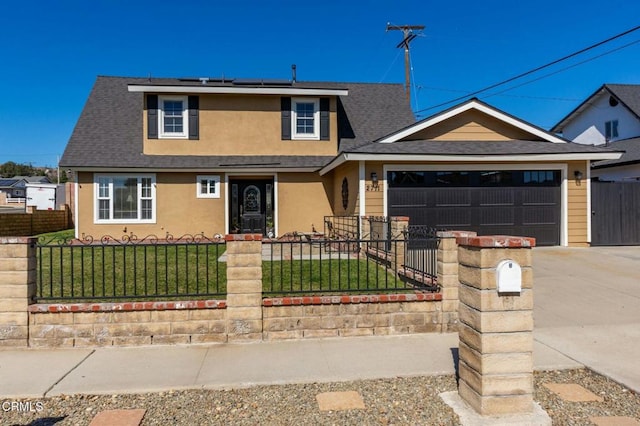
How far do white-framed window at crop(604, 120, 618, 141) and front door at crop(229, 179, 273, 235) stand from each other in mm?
16115

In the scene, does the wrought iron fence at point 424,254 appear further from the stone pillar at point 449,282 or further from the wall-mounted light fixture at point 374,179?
the wall-mounted light fixture at point 374,179

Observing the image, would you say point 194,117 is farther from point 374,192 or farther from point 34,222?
point 34,222

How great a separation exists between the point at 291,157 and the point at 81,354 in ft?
34.1

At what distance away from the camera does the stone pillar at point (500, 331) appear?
3.29 metres

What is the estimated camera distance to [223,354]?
15.4 feet

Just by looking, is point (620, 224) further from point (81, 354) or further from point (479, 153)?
point (81, 354)

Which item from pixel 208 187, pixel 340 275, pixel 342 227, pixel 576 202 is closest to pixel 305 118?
pixel 208 187

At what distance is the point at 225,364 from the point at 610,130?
22.1m

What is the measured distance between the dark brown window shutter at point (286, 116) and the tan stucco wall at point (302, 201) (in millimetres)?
1357

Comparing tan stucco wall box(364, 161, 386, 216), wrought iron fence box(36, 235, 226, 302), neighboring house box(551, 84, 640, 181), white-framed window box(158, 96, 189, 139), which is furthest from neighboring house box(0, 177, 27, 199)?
neighboring house box(551, 84, 640, 181)

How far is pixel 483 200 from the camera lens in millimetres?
11969

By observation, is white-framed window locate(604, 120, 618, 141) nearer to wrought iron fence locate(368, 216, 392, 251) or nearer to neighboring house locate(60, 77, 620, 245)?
neighboring house locate(60, 77, 620, 245)

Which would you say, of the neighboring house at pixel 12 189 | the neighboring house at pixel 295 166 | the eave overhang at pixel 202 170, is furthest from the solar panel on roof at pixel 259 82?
the neighboring house at pixel 12 189

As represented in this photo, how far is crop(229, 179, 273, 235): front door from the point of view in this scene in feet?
47.8
